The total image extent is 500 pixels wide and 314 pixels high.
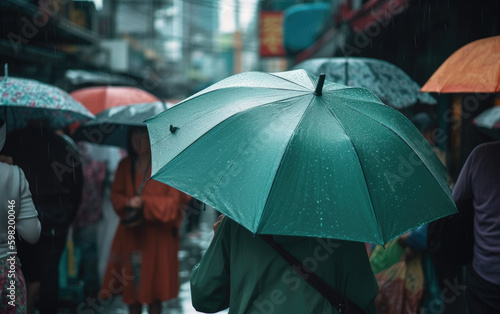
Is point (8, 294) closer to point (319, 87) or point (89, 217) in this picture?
point (319, 87)

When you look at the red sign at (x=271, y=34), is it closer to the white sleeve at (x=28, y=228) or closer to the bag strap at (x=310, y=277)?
the white sleeve at (x=28, y=228)

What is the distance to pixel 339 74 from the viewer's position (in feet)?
16.2

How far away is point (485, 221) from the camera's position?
11.0 ft

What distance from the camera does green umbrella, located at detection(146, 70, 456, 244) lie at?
7.35ft

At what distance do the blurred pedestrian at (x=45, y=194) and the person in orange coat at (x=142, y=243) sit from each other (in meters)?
0.51

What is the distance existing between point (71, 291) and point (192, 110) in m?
4.23

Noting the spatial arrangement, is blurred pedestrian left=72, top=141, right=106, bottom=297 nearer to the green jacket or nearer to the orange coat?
the orange coat

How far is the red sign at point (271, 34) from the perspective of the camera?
65.4ft

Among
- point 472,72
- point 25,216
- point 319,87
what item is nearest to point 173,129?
point 319,87

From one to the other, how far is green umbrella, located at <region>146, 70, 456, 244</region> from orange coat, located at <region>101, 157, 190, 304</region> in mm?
2448

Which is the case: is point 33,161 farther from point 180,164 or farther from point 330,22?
point 330,22

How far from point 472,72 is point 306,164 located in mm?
1517

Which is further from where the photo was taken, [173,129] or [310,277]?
[173,129]

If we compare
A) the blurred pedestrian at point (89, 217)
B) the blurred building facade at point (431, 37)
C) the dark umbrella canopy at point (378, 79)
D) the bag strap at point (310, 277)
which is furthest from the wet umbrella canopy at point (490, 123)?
the blurred pedestrian at point (89, 217)
